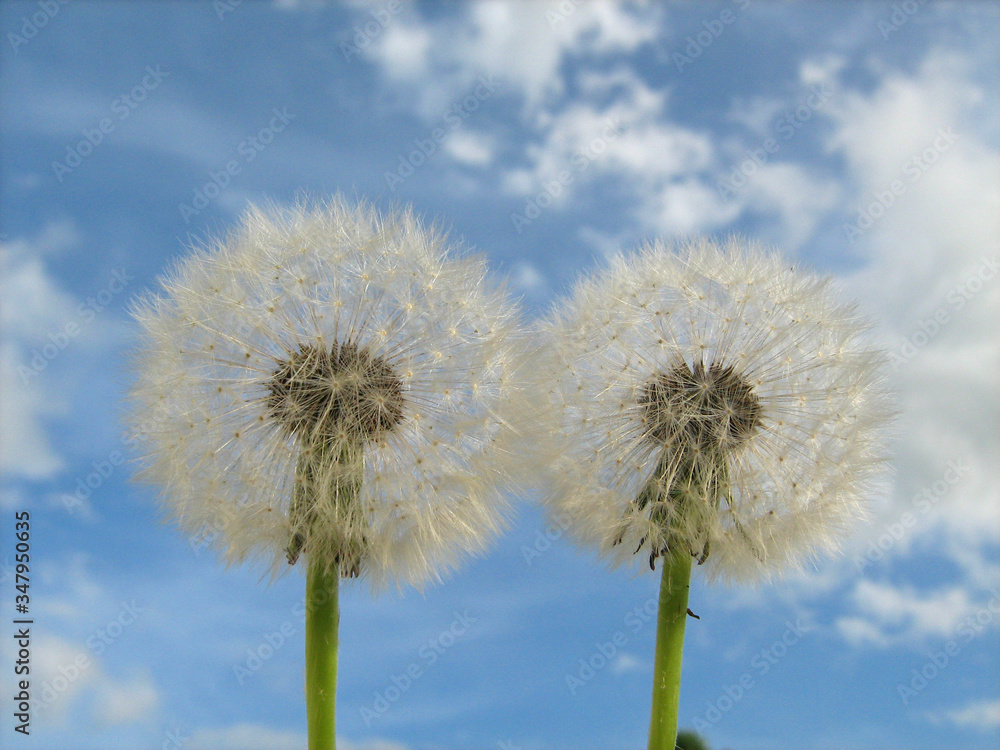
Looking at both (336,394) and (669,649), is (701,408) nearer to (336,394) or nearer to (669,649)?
(669,649)

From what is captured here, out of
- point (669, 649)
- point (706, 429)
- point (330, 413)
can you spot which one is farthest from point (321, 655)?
point (706, 429)

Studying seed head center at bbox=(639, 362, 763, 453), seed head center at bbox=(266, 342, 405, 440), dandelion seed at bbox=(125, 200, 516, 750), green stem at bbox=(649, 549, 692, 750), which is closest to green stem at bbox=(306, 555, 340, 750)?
dandelion seed at bbox=(125, 200, 516, 750)

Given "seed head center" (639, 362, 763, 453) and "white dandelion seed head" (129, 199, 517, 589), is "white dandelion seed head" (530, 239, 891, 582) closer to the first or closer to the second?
"seed head center" (639, 362, 763, 453)

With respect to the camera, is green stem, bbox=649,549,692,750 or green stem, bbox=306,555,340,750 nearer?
green stem, bbox=306,555,340,750

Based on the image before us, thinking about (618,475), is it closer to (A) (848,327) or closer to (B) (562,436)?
(B) (562,436)

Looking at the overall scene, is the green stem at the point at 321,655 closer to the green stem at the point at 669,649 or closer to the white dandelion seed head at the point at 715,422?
the white dandelion seed head at the point at 715,422

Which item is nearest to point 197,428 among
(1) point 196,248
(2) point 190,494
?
(2) point 190,494
